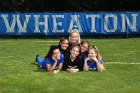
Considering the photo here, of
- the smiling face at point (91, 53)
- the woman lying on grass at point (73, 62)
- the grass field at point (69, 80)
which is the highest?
the smiling face at point (91, 53)

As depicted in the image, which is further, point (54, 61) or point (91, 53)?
point (54, 61)

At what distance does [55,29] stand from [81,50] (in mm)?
15140

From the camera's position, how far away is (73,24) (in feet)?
88.0

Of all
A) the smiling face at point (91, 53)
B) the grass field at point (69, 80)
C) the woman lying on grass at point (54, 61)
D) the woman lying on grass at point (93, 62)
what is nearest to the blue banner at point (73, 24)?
the grass field at point (69, 80)

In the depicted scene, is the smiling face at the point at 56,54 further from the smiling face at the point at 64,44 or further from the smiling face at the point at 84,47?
the smiling face at the point at 84,47

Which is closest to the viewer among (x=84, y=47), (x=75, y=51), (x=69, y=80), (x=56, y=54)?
(x=69, y=80)

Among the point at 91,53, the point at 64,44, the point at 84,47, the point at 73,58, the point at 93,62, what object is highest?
the point at 64,44

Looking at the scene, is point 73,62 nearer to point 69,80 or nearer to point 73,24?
point 69,80

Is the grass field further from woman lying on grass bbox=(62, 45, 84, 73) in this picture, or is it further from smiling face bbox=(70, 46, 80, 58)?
smiling face bbox=(70, 46, 80, 58)

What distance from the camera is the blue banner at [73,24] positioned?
26734 mm

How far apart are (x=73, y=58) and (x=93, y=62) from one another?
0.54 meters

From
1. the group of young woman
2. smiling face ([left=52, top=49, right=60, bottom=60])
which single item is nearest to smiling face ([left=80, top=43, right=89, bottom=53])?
the group of young woman

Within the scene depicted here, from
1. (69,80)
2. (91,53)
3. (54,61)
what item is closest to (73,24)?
Answer: (54,61)
